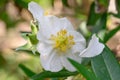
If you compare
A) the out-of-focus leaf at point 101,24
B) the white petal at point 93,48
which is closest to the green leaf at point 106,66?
the white petal at point 93,48

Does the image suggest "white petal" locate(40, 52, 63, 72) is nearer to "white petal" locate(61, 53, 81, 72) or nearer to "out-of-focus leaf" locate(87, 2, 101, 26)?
"white petal" locate(61, 53, 81, 72)

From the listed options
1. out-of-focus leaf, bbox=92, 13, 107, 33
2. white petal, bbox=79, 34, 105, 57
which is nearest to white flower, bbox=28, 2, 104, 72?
white petal, bbox=79, 34, 105, 57

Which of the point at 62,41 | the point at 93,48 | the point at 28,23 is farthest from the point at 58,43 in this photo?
the point at 28,23

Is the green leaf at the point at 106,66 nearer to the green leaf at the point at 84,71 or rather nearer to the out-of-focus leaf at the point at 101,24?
the green leaf at the point at 84,71

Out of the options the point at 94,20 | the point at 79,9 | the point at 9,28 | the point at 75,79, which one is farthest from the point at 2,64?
the point at 75,79

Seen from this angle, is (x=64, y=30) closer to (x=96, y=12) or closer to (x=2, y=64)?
(x=96, y=12)

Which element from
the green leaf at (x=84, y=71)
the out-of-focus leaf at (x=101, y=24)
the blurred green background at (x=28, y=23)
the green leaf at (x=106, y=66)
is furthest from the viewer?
the blurred green background at (x=28, y=23)

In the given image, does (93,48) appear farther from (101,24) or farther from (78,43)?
(101,24)
